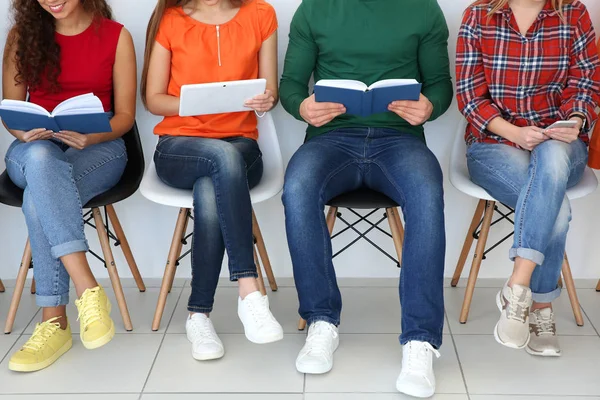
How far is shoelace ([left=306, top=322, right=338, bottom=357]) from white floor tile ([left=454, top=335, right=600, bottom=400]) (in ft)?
1.28

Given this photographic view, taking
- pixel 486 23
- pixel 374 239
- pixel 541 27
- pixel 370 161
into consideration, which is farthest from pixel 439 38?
pixel 374 239

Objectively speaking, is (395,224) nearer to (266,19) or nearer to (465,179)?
(465,179)

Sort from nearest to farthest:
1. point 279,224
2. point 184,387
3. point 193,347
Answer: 1. point 184,387
2. point 193,347
3. point 279,224

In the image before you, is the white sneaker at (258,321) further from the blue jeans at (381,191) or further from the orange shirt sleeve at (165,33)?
the orange shirt sleeve at (165,33)

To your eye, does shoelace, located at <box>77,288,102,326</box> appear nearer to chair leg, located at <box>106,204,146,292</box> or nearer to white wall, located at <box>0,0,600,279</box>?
chair leg, located at <box>106,204,146,292</box>

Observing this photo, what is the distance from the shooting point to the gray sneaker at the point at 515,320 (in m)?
2.05

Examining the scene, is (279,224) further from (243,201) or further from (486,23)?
(486,23)

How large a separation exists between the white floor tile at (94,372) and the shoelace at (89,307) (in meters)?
0.18

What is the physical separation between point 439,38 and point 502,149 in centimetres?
41

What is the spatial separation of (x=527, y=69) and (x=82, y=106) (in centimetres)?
129

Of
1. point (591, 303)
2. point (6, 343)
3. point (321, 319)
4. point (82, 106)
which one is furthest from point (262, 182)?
point (591, 303)

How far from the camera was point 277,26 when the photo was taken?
2.46 m

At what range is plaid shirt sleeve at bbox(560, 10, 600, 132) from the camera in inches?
89.6

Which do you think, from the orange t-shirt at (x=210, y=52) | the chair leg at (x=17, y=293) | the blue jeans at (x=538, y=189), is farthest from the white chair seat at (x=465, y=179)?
the chair leg at (x=17, y=293)
